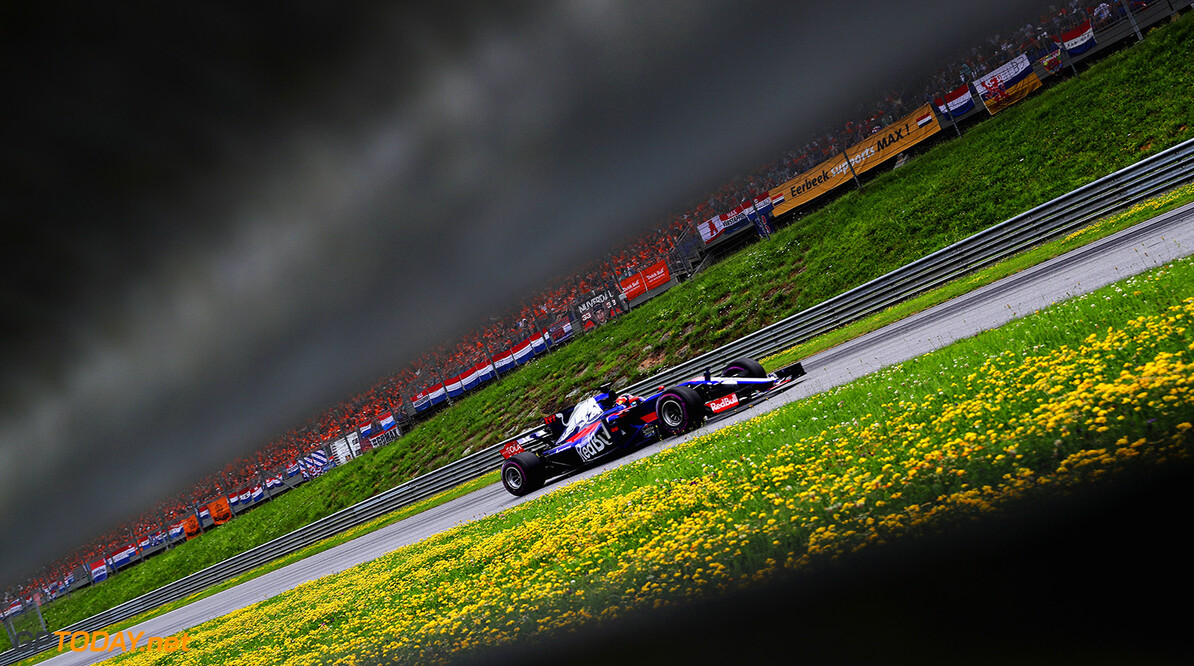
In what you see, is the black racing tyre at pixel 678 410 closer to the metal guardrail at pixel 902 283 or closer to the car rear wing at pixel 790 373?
the car rear wing at pixel 790 373

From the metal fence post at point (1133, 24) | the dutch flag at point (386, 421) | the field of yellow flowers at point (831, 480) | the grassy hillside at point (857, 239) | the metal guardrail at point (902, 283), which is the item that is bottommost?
the metal guardrail at point (902, 283)

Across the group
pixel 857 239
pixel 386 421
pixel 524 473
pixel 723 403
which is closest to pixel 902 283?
pixel 857 239

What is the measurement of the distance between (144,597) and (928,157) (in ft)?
122

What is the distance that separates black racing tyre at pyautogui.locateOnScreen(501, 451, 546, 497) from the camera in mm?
14406

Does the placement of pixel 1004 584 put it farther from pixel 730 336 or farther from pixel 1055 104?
pixel 1055 104

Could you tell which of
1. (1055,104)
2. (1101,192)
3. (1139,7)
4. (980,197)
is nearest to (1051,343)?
(1101,192)

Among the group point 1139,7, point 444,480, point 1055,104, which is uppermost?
point 1139,7

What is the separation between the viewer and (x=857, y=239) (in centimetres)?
2348

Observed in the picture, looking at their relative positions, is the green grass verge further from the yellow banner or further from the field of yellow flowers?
the yellow banner

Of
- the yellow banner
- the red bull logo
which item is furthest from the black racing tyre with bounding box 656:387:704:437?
the yellow banner

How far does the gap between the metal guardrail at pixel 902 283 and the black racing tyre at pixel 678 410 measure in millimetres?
4584

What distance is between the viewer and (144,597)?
3108 centimetres

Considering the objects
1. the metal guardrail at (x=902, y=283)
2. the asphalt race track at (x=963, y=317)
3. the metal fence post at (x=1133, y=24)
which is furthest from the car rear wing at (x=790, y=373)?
the metal fence post at (x=1133, y=24)

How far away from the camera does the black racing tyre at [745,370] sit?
1189 cm
